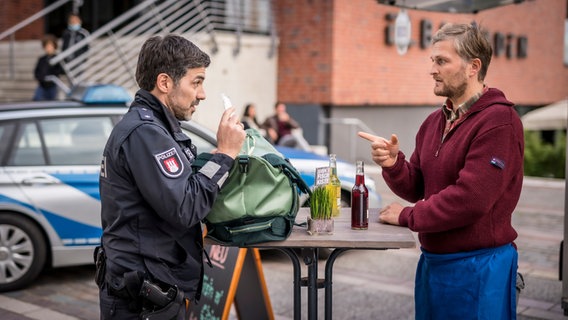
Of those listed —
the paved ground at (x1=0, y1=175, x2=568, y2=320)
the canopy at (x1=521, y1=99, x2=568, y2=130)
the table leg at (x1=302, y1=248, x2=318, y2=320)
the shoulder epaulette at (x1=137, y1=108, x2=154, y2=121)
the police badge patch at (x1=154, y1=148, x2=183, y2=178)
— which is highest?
the shoulder epaulette at (x1=137, y1=108, x2=154, y2=121)

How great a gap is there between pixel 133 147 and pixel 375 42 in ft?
48.9

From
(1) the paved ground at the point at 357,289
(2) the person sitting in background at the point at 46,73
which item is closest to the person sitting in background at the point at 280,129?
(2) the person sitting in background at the point at 46,73

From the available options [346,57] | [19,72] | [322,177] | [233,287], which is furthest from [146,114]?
[346,57]

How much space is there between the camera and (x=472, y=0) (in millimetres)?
7121

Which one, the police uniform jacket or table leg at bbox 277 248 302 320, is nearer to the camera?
the police uniform jacket

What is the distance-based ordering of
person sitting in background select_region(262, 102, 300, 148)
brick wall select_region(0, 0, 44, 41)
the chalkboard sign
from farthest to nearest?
1. brick wall select_region(0, 0, 44, 41)
2. person sitting in background select_region(262, 102, 300, 148)
3. the chalkboard sign

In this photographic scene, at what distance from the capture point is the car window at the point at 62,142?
22.6ft

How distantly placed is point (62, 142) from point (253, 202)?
4371mm

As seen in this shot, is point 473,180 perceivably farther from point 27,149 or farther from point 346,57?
point 346,57

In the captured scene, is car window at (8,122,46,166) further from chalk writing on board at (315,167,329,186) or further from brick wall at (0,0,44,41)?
brick wall at (0,0,44,41)

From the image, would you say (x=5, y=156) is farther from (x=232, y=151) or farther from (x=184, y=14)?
(x=184, y=14)

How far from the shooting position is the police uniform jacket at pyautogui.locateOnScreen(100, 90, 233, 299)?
9.30ft

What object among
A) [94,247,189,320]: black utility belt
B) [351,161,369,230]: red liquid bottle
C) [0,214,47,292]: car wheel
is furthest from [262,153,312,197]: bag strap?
[0,214,47,292]: car wheel

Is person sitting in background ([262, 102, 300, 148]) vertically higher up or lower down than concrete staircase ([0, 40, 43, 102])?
lower down
